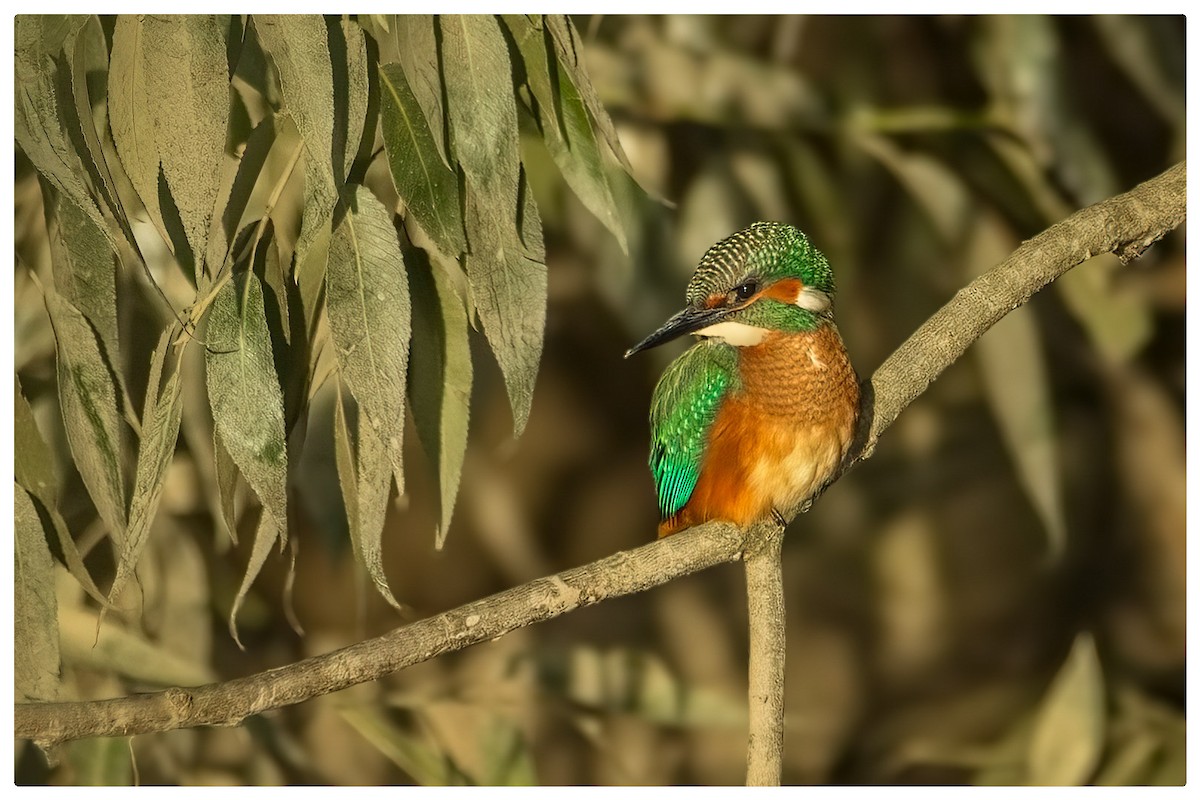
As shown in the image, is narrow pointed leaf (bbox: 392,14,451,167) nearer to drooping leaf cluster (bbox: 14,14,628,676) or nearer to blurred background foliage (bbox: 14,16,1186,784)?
drooping leaf cluster (bbox: 14,14,628,676)

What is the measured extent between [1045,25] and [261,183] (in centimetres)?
93

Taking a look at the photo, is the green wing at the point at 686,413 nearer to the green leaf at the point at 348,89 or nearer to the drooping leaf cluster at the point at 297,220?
the drooping leaf cluster at the point at 297,220

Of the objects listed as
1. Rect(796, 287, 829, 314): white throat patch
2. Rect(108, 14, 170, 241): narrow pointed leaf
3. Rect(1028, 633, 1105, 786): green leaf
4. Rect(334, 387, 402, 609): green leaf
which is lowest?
Rect(1028, 633, 1105, 786): green leaf

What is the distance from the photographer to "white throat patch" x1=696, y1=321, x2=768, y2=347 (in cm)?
93

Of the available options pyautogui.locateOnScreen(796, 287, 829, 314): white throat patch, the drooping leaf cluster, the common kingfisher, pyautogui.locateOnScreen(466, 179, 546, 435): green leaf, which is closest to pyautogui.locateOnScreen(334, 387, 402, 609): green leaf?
the drooping leaf cluster

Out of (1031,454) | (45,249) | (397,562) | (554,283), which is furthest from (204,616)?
(1031,454)

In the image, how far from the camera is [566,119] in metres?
0.90

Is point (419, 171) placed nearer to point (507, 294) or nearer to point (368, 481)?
point (507, 294)

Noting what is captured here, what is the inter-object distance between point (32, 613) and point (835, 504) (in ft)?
3.26

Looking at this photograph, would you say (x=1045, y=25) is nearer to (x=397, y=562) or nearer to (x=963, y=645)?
(x=963, y=645)

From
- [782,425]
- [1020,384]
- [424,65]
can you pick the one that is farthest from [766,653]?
[1020,384]

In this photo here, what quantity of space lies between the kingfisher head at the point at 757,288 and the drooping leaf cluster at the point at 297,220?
0.08 metres

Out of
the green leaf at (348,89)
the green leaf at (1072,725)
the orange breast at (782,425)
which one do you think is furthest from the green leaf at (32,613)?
the green leaf at (1072,725)

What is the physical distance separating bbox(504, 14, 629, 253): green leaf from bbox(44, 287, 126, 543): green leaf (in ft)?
1.21
